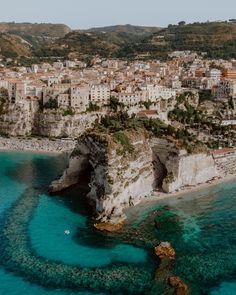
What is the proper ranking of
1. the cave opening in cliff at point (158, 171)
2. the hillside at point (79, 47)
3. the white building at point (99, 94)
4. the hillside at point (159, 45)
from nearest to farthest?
the cave opening in cliff at point (158, 171) → the white building at point (99, 94) → the hillside at point (159, 45) → the hillside at point (79, 47)

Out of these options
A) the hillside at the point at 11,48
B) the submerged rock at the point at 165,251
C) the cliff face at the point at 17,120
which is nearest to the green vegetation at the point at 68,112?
the cliff face at the point at 17,120

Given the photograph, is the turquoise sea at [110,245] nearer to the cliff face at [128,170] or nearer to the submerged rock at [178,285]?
the submerged rock at [178,285]

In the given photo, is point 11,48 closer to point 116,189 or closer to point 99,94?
point 99,94

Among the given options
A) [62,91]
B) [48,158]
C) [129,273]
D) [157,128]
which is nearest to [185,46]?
[62,91]

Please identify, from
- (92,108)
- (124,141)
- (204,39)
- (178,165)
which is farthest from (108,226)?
(204,39)

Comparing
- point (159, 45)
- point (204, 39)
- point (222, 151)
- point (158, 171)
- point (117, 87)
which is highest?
point (204, 39)

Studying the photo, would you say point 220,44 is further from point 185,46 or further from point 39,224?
point 39,224
